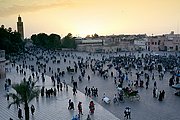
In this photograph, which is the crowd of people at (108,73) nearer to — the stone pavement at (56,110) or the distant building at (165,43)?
the stone pavement at (56,110)

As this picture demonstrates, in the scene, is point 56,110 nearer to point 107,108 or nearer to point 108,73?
point 107,108

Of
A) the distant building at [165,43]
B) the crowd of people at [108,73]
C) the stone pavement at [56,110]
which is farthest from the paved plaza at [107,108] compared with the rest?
the distant building at [165,43]

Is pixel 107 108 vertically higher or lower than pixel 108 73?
lower

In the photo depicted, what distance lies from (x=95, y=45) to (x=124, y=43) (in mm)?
9562

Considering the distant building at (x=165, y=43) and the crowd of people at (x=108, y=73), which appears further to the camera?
the distant building at (x=165, y=43)

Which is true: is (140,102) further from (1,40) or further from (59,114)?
(1,40)

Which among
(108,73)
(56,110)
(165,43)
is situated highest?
(165,43)

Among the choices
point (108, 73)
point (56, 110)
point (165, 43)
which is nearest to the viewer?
point (56, 110)

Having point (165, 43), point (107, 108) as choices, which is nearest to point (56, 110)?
point (107, 108)

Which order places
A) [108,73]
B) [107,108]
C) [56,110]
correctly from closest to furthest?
[56,110], [107,108], [108,73]

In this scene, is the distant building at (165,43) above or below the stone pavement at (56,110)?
above

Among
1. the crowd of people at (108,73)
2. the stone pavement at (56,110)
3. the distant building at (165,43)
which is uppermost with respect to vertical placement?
the distant building at (165,43)

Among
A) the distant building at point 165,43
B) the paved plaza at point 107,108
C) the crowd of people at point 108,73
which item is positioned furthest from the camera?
the distant building at point 165,43

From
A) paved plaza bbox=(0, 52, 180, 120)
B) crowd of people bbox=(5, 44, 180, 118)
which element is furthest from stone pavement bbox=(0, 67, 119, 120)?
crowd of people bbox=(5, 44, 180, 118)
